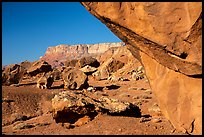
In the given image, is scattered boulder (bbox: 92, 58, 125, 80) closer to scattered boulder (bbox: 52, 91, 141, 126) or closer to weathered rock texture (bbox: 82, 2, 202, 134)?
scattered boulder (bbox: 52, 91, 141, 126)

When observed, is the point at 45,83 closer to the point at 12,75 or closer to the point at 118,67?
the point at 12,75

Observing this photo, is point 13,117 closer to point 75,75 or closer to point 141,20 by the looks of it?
point 75,75

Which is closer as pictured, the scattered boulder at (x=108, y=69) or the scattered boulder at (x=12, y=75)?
the scattered boulder at (x=12, y=75)

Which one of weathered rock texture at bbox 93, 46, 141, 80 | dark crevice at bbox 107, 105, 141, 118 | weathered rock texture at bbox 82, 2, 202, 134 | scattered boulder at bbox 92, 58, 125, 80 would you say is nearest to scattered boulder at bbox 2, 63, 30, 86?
weathered rock texture at bbox 93, 46, 141, 80

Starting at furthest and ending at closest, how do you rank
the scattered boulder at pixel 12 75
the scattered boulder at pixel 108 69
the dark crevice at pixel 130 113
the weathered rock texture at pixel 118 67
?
the scattered boulder at pixel 108 69 < the weathered rock texture at pixel 118 67 < the scattered boulder at pixel 12 75 < the dark crevice at pixel 130 113

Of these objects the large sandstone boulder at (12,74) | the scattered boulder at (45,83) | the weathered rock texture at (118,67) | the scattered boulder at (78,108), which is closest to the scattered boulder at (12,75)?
the large sandstone boulder at (12,74)

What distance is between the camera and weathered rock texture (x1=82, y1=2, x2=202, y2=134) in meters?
6.73

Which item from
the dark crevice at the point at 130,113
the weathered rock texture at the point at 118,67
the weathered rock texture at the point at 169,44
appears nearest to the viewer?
the weathered rock texture at the point at 169,44

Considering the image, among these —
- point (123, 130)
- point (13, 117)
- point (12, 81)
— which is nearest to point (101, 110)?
point (123, 130)

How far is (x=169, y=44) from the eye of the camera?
7.12 meters

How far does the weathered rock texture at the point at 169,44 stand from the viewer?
6.73m

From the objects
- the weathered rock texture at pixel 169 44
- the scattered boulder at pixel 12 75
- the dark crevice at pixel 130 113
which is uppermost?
the scattered boulder at pixel 12 75

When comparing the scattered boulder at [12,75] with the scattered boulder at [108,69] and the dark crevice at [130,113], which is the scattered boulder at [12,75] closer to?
the scattered boulder at [108,69]

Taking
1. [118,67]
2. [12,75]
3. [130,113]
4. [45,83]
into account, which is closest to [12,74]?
[12,75]
